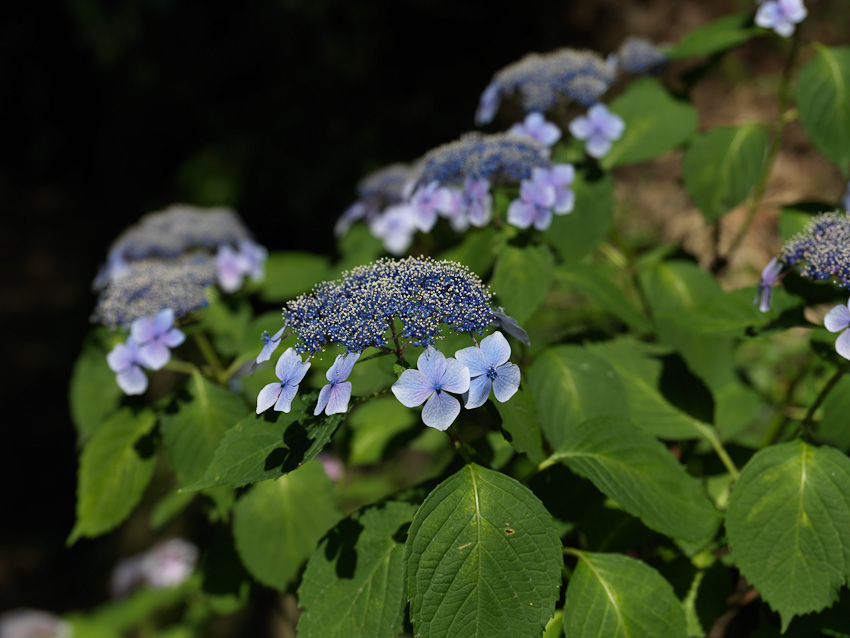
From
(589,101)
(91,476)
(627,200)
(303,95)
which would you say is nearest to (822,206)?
(589,101)

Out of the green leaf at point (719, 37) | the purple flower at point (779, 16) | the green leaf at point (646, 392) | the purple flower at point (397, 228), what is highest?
the purple flower at point (779, 16)

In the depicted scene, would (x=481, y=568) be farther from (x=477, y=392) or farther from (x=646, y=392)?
(x=646, y=392)

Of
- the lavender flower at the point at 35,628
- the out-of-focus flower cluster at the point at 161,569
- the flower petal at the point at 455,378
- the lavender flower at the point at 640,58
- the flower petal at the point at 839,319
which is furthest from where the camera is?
the out-of-focus flower cluster at the point at 161,569

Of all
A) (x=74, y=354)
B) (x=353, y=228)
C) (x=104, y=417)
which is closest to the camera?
(x=104, y=417)

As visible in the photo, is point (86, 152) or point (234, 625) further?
point (86, 152)

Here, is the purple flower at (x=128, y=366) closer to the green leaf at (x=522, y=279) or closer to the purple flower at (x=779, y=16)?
the green leaf at (x=522, y=279)

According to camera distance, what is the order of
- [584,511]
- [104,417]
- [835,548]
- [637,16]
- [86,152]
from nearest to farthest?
[835,548] → [584,511] → [104,417] → [637,16] → [86,152]

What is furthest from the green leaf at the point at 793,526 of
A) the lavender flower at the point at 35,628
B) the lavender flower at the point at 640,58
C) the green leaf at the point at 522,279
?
the lavender flower at the point at 35,628

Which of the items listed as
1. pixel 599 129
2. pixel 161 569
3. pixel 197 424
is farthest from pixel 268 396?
pixel 161 569

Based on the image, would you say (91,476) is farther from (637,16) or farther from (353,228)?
(637,16)
